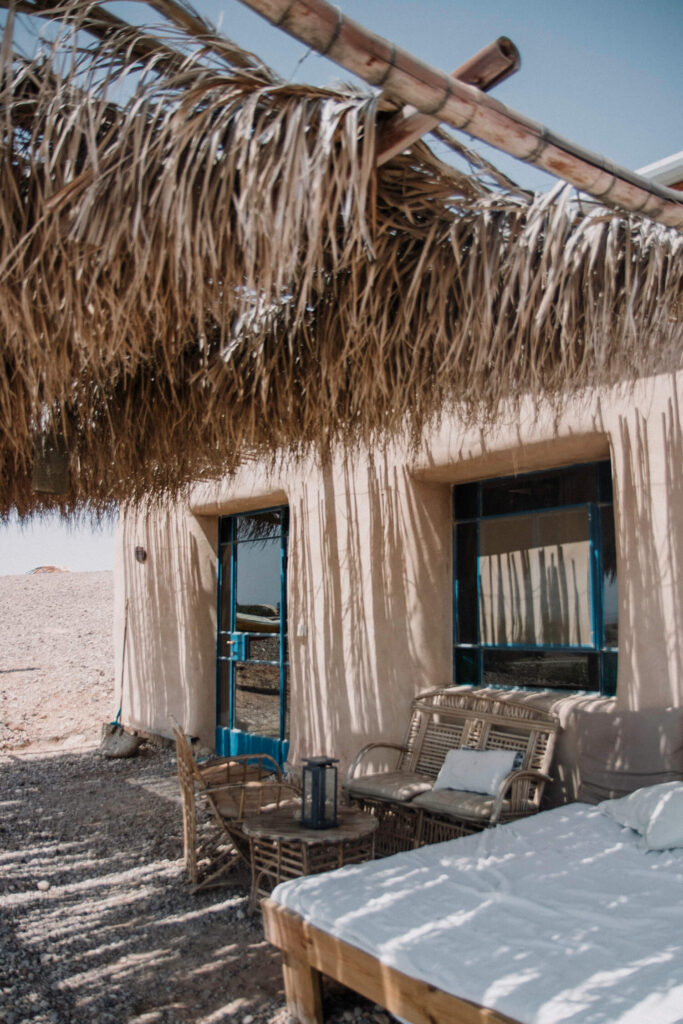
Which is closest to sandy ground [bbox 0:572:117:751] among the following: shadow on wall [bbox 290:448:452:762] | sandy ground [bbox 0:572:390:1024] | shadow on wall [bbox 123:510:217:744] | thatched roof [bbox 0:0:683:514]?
sandy ground [bbox 0:572:390:1024]

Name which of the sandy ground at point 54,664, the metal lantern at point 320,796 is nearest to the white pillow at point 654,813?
the metal lantern at point 320,796

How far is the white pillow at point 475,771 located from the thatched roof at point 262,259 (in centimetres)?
209

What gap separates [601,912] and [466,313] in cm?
216

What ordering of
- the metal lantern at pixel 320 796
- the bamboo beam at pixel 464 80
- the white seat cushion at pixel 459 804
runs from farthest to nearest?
the white seat cushion at pixel 459 804 → the metal lantern at pixel 320 796 → the bamboo beam at pixel 464 80

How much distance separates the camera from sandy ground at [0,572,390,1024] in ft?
10.0

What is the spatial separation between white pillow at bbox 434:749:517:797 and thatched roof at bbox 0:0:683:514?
2090mm

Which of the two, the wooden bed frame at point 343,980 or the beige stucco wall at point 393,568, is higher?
the beige stucco wall at point 393,568

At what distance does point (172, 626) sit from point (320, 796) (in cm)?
509

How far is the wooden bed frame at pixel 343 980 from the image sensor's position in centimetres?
225

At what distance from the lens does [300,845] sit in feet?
12.4

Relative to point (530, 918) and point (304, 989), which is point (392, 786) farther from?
point (530, 918)

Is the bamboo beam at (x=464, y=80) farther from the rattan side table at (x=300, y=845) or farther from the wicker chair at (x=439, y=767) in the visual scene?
the wicker chair at (x=439, y=767)

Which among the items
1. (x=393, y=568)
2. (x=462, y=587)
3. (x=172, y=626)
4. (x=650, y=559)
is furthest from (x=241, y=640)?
(x=650, y=559)

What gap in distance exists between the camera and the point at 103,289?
7.15 ft
